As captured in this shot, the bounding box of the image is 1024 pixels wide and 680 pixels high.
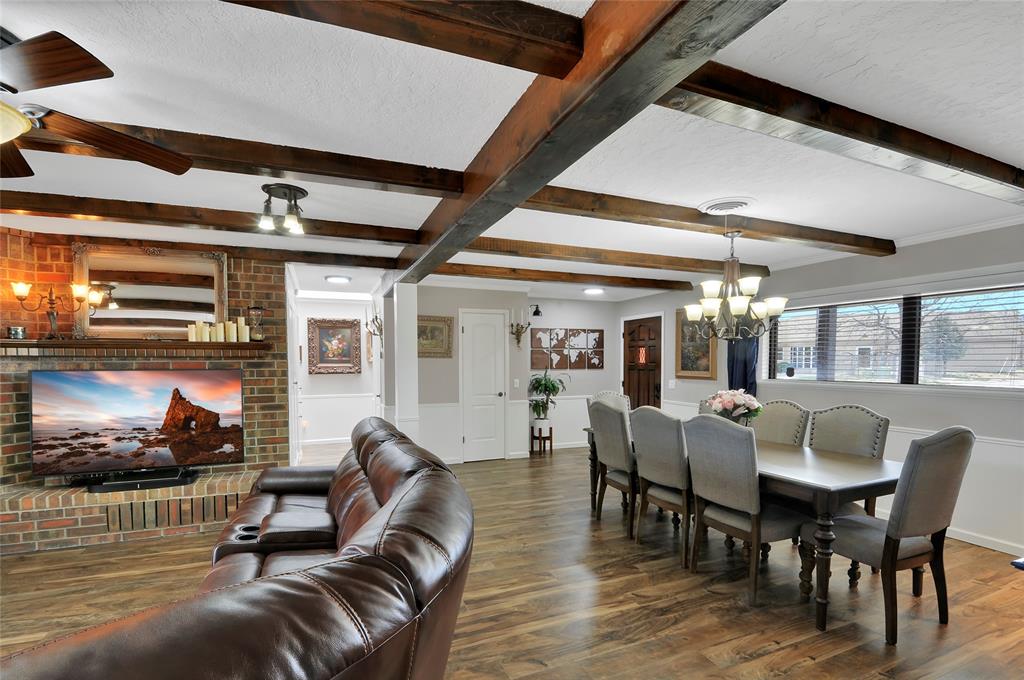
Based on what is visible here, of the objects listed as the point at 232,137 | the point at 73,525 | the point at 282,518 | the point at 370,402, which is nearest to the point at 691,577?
the point at 282,518

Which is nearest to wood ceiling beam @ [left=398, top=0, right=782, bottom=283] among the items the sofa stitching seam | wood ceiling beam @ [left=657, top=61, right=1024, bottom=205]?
wood ceiling beam @ [left=657, top=61, right=1024, bottom=205]

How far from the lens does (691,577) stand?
289 centimetres

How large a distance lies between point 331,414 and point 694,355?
5321 millimetres

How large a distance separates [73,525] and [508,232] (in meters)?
3.90

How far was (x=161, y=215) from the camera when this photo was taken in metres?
2.99

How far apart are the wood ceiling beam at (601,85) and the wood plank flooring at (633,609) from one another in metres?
2.12

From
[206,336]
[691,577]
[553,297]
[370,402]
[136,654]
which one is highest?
[553,297]

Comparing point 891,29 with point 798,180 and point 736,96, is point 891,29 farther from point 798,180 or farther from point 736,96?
point 798,180

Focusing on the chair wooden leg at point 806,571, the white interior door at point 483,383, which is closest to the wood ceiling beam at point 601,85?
the chair wooden leg at point 806,571

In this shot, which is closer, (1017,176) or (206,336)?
(1017,176)

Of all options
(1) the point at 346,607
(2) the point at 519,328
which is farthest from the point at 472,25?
(2) the point at 519,328

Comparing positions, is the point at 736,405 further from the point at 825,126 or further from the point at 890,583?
the point at 825,126

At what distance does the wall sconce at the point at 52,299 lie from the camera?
3.41m

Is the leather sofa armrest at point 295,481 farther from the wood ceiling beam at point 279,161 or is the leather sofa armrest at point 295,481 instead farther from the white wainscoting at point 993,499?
the white wainscoting at point 993,499
